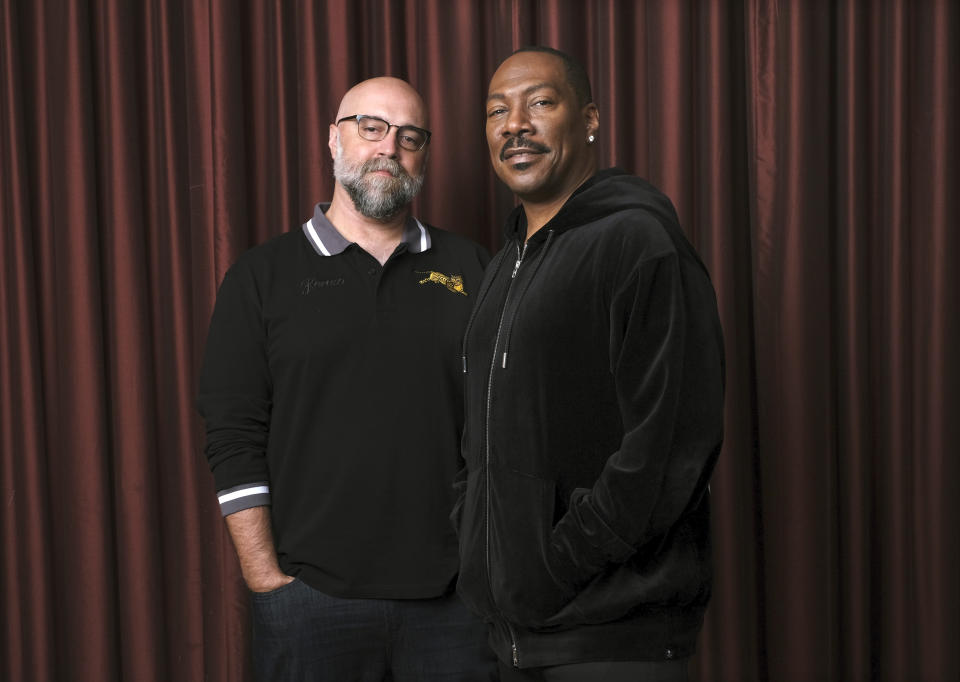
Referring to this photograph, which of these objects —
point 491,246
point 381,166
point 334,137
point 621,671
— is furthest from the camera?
point 491,246

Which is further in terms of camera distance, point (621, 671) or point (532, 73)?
point (532, 73)

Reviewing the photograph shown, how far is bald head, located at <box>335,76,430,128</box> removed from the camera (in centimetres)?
191

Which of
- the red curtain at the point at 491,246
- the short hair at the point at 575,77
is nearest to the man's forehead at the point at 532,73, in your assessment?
the short hair at the point at 575,77

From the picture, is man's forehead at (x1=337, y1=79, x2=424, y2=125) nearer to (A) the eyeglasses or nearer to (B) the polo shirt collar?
(A) the eyeglasses

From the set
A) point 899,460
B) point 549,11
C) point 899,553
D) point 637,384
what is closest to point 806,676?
point 899,553

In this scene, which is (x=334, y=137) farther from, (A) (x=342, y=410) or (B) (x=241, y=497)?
(B) (x=241, y=497)

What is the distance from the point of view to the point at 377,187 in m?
1.87

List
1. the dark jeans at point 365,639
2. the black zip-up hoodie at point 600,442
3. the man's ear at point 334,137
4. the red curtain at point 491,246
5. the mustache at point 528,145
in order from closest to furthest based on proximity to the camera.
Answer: the black zip-up hoodie at point 600,442 < the mustache at point 528,145 < the dark jeans at point 365,639 < the man's ear at point 334,137 < the red curtain at point 491,246

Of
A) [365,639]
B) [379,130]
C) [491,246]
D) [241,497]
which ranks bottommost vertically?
[365,639]

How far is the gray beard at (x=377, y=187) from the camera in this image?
187cm

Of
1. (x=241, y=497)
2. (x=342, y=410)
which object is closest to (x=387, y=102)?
(x=342, y=410)

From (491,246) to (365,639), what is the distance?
1047 millimetres

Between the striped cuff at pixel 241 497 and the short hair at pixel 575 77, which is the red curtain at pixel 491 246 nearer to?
the striped cuff at pixel 241 497

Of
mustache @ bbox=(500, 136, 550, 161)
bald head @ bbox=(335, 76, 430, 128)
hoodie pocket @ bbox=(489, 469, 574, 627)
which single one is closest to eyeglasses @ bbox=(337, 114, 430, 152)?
bald head @ bbox=(335, 76, 430, 128)
